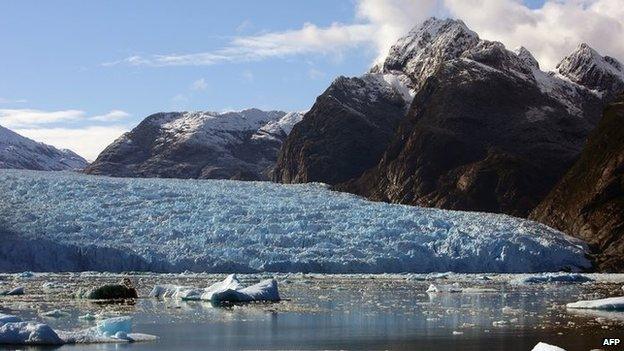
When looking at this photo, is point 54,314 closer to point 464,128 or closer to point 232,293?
point 232,293

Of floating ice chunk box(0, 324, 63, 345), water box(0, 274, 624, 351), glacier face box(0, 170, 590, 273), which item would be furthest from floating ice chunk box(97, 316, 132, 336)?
glacier face box(0, 170, 590, 273)

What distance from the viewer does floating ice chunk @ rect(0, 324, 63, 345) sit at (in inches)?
961

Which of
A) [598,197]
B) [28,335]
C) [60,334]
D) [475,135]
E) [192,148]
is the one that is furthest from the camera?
[192,148]

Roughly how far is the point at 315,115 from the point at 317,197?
53225mm

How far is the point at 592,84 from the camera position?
413ft

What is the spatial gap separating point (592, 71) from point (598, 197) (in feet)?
176

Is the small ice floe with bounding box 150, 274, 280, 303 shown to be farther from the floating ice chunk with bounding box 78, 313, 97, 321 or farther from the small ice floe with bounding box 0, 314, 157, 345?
the small ice floe with bounding box 0, 314, 157, 345

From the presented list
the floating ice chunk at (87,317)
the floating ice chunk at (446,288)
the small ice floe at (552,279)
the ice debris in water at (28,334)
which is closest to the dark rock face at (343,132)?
the small ice floe at (552,279)

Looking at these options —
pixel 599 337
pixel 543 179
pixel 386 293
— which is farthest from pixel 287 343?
pixel 543 179

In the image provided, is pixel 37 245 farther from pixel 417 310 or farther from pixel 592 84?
pixel 592 84

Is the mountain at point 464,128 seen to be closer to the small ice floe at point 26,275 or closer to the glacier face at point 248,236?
the glacier face at point 248,236

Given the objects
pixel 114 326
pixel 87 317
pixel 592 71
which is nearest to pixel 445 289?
pixel 87 317

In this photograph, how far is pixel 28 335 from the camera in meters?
24.6

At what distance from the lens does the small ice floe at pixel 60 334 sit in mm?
Result: 24516
